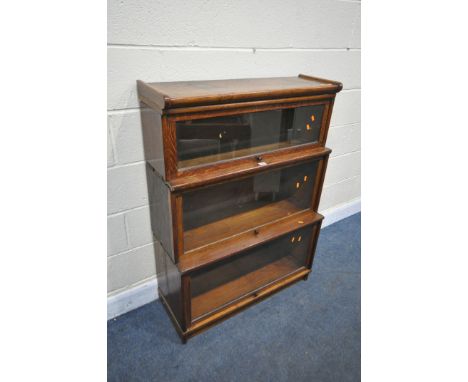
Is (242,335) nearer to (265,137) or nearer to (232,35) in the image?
(265,137)

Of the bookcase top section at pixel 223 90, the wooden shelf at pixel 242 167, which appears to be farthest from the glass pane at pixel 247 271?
the bookcase top section at pixel 223 90

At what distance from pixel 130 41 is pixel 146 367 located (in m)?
1.34

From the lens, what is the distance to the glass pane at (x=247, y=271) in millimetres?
1499

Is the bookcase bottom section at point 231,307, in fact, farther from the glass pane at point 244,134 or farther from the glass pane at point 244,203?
the glass pane at point 244,134

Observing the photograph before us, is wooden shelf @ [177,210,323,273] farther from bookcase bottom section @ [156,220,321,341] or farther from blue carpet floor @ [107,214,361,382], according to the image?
blue carpet floor @ [107,214,361,382]

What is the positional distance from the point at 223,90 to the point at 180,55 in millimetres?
263

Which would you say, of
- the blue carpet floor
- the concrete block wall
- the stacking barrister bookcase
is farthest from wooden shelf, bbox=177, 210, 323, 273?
the blue carpet floor

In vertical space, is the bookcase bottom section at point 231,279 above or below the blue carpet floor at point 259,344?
above

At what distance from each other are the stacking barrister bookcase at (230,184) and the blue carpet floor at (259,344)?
0.26 ft

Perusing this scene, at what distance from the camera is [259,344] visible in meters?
1.44

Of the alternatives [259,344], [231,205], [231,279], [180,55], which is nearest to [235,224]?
[231,205]

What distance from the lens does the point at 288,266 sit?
1765mm

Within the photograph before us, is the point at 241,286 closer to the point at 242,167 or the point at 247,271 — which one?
the point at 247,271

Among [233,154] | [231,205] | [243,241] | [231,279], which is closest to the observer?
[233,154]
